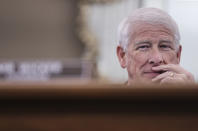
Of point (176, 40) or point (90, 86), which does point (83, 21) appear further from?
point (90, 86)

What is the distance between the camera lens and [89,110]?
0.61 metres

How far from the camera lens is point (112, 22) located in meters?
3.92

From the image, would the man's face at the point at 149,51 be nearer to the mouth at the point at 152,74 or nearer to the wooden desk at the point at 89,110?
the mouth at the point at 152,74

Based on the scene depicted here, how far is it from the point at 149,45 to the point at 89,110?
516mm

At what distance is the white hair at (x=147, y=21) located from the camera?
1.09 metres

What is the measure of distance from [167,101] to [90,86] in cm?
13

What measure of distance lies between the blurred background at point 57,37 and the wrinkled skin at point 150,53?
2627mm

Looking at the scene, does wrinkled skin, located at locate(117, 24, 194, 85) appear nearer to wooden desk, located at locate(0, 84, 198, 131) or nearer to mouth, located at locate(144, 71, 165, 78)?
mouth, located at locate(144, 71, 165, 78)

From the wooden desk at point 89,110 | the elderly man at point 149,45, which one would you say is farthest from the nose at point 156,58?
the wooden desk at point 89,110

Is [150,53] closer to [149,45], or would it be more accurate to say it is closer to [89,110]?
[149,45]

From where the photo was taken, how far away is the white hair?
1.09 m

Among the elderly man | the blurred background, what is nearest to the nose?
the elderly man

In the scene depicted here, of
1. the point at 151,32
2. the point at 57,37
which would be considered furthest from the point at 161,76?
the point at 57,37

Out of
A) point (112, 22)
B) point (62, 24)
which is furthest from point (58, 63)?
point (112, 22)
